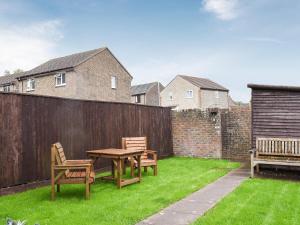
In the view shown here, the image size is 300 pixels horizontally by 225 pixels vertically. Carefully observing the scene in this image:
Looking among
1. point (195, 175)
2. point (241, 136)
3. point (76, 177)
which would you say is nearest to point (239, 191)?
point (195, 175)

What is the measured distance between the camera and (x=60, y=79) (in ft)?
93.6

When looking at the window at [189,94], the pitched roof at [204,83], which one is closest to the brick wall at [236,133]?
the pitched roof at [204,83]

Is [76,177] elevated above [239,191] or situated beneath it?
elevated above

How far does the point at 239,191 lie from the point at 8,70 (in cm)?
8792

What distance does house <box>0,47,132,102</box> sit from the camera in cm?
2745

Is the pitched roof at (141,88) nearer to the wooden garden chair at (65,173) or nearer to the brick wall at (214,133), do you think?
the brick wall at (214,133)

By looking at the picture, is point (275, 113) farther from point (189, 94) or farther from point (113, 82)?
point (189, 94)

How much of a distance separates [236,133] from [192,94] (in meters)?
33.9

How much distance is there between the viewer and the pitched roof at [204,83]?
154 feet

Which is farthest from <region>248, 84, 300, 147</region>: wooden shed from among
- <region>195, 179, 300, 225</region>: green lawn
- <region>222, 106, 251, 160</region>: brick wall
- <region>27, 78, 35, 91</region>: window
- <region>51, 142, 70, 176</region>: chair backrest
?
<region>27, 78, 35, 91</region>: window

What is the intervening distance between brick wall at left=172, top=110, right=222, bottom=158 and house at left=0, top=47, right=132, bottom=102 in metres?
15.0

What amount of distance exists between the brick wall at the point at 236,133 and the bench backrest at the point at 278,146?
2.64 m

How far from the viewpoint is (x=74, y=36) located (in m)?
18.6

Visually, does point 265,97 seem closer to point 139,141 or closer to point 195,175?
point 195,175
